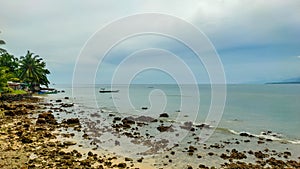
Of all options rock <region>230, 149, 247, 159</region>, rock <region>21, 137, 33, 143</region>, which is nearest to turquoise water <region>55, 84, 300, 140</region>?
rock <region>230, 149, 247, 159</region>

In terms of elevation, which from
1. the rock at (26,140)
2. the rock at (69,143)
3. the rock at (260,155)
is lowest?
the rock at (260,155)

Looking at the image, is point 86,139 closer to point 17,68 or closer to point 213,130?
point 213,130

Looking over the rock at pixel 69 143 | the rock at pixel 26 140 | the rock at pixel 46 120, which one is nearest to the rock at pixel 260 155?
the rock at pixel 69 143

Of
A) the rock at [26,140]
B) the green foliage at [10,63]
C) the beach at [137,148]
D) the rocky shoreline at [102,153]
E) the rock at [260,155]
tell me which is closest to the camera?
the rocky shoreline at [102,153]

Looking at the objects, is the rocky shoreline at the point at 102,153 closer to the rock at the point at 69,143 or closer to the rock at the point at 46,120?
the rock at the point at 69,143

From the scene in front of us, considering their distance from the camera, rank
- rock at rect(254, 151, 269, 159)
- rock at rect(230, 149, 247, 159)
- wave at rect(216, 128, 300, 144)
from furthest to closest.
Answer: wave at rect(216, 128, 300, 144), rock at rect(254, 151, 269, 159), rock at rect(230, 149, 247, 159)

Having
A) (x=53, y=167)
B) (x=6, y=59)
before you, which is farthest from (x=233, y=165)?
(x=6, y=59)

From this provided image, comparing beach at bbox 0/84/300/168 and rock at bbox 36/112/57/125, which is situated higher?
rock at bbox 36/112/57/125

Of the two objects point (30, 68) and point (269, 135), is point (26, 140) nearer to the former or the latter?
point (269, 135)

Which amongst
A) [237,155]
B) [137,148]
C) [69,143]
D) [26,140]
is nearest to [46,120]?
[26,140]

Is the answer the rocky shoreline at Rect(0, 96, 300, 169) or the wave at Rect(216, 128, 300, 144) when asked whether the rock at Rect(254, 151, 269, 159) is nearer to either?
the rocky shoreline at Rect(0, 96, 300, 169)

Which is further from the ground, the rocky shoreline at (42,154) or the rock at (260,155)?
the rocky shoreline at (42,154)

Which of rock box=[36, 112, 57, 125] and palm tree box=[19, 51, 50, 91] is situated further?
palm tree box=[19, 51, 50, 91]

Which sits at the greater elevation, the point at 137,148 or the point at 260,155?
the point at 137,148
